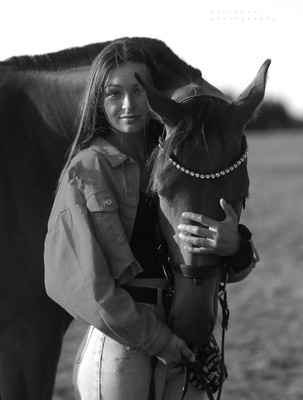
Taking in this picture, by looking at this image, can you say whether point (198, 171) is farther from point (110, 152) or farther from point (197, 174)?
point (110, 152)

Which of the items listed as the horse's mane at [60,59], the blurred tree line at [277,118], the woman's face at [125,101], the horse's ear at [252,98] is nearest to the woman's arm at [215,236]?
the horse's ear at [252,98]

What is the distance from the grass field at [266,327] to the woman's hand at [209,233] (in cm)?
30

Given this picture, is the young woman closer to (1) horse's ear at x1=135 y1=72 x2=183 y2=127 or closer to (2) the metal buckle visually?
(2) the metal buckle

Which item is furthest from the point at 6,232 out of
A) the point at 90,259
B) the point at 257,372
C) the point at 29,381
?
the point at 257,372

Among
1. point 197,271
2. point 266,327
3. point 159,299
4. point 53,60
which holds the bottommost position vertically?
point 266,327

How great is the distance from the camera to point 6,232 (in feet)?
9.65

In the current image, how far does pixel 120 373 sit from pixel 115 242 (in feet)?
1.57

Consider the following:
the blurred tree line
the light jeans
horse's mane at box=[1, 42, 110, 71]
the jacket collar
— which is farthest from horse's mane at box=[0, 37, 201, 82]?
the blurred tree line

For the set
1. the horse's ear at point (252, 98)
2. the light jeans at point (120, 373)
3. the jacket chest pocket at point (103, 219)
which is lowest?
the light jeans at point (120, 373)

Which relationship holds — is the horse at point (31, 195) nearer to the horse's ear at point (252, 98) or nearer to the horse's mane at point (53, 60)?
the horse's mane at point (53, 60)

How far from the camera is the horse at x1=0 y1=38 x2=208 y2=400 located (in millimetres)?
2908

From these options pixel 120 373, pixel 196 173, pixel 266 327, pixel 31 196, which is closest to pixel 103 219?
pixel 196 173

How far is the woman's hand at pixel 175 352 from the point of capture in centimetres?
223

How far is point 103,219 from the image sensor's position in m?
2.22
